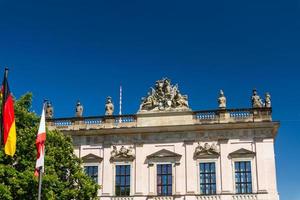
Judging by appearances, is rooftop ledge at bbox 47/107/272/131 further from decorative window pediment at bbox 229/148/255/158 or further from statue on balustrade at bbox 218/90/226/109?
decorative window pediment at bbox 229/148/255/158

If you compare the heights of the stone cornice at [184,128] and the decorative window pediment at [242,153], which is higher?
the stone cornice at [184,128]

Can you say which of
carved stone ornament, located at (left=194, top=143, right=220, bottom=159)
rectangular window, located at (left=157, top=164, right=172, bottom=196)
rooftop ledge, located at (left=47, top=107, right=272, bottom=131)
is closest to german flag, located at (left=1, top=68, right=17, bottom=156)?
rectangular window, located at (left=157, top=164, right=172, bottom=196)

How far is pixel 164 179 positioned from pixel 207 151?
3672mm

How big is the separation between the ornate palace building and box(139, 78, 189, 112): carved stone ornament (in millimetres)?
75

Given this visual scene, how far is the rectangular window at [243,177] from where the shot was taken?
1400 inches

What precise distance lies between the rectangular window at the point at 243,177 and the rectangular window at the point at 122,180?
7790mm

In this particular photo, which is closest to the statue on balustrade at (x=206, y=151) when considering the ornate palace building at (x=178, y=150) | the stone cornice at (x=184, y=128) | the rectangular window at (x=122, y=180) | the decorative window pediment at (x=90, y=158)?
the ornate palace building at (x=178, y=150)

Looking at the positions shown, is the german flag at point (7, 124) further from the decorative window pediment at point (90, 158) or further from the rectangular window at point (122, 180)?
the decorative window pediment at point (90, 158)

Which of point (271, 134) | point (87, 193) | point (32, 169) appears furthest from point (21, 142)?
point (271, 134)

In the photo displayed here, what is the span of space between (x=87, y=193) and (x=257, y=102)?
49.3 ft

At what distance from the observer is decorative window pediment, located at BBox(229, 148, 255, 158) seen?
36.2m

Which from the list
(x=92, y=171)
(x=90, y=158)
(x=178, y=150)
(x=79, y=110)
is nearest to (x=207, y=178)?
(x=178, y=150)

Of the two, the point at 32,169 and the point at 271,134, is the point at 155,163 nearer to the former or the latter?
the point at 271,134

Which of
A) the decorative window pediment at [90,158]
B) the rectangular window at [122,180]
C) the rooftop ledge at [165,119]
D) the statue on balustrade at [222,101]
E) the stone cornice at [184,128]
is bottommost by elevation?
the rectangular window at [122,180]
